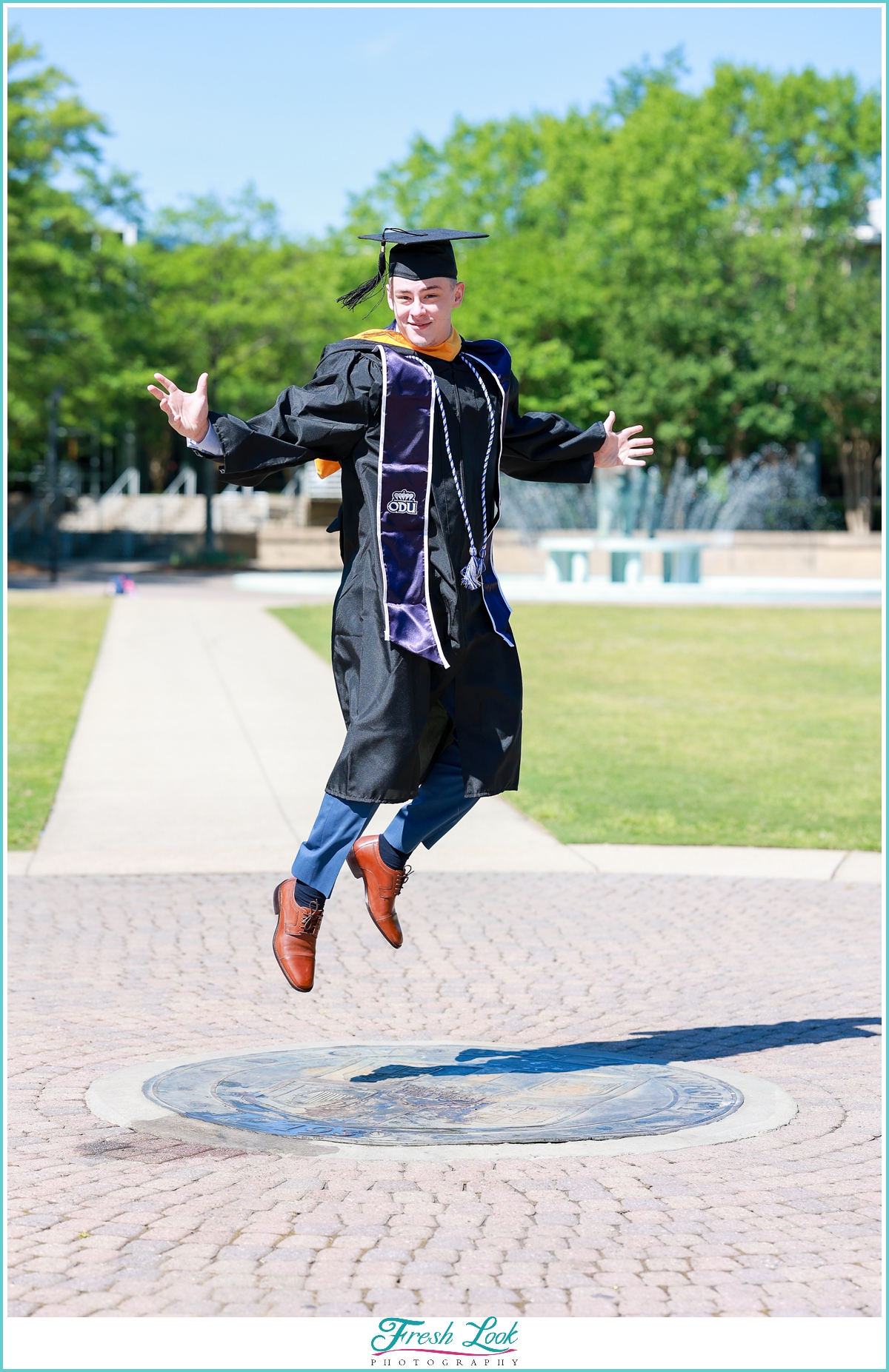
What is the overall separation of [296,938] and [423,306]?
182cm

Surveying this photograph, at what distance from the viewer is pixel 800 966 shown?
657cm

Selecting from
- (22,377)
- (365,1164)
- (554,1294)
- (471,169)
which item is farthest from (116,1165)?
(471,169)

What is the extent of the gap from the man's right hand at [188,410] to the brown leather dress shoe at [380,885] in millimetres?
1240

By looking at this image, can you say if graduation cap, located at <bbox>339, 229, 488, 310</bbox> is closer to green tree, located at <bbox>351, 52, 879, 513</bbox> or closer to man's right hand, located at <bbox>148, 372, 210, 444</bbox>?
man's right hand, located at <bbox>148, 372, 210, 444</bbox>

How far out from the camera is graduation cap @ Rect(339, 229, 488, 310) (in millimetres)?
4477

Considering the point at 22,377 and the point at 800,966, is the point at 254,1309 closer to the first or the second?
the point at 800,966

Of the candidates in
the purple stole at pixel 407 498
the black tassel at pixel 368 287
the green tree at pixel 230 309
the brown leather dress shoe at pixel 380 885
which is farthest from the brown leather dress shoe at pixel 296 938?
the green tree at pixel 230 309

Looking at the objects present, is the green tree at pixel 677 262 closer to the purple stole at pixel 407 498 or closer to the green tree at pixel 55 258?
the green tree at pixel 55 258

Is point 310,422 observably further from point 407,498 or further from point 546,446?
point 546,446

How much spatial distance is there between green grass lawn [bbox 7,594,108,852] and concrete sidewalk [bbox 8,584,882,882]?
0.17 meters

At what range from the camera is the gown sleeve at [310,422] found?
14.5 ft

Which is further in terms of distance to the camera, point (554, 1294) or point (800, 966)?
point (800, 966)

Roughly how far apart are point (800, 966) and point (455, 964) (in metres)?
1.41

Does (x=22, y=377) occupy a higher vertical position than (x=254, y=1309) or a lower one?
higher
